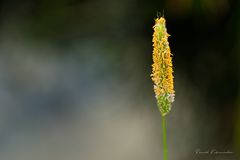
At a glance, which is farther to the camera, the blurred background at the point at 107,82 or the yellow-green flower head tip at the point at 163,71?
the blurred background at the point at 107,82

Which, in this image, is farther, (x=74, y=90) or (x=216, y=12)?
(x=74, y=90)

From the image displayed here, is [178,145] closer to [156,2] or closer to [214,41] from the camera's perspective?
[214,41]

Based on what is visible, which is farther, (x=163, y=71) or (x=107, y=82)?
(x=107, y=82)

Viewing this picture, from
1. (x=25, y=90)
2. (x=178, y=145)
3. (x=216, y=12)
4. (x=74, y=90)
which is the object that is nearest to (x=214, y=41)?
(x=216, y=12)

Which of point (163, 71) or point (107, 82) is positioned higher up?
point (107, 82)

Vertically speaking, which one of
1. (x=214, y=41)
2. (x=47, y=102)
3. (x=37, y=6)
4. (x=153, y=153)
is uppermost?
(x=37, y=6)
